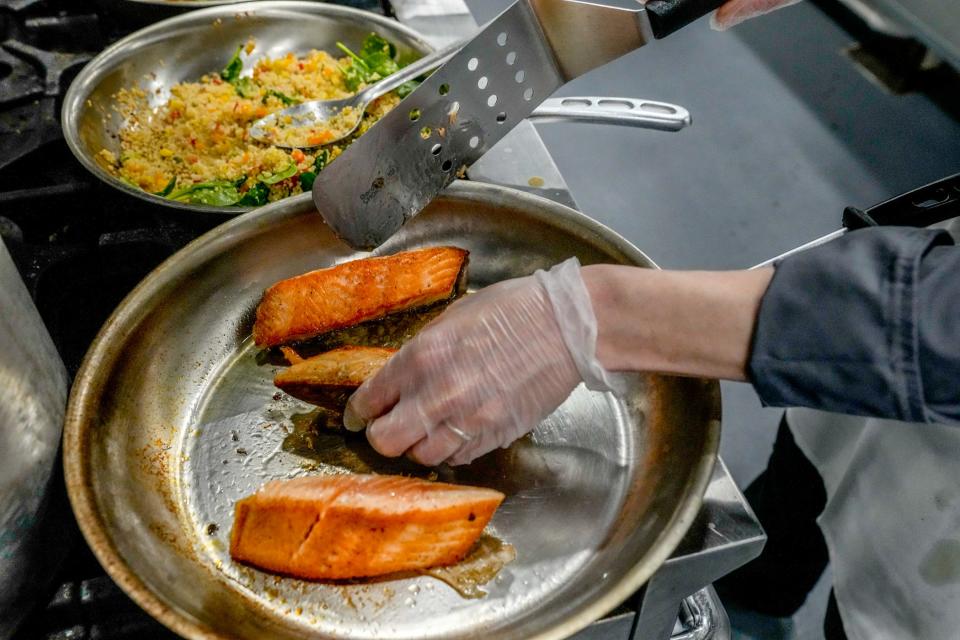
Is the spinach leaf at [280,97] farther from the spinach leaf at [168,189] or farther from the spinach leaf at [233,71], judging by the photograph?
the spinach leaf at [168,189]

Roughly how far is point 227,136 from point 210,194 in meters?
0.26

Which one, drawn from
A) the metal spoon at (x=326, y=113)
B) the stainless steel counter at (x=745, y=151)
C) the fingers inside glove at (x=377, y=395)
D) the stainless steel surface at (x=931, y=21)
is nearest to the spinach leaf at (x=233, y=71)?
the metal spoon at (x=326, y=113)

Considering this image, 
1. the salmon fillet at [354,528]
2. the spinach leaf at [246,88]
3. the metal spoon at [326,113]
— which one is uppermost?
the spinach leaf at [246,88]

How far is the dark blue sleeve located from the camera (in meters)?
0.76

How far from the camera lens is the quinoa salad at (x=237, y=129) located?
144 centimetres

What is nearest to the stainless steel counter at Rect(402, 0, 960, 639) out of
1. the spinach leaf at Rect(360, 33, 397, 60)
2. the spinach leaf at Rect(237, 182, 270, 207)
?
the spinach leaf at Rect(360, 33, 397, 60)

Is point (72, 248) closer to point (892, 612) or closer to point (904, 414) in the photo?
point (904, 414)

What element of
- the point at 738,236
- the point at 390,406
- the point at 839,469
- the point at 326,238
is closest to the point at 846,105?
the point at 738,236

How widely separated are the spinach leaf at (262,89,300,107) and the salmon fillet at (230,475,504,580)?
1.05 metres

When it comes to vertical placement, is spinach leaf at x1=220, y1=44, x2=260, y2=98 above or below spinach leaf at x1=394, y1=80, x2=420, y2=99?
above

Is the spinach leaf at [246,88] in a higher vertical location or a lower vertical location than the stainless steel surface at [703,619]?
higher

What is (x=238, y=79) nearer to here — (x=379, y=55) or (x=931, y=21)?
(x=379, y=55)

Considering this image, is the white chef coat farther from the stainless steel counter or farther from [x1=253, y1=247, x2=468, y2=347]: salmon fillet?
[x1=253, y1=247, x2=468, y2=347]: salmon fillet

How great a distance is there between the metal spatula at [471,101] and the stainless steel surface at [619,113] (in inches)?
7.6
